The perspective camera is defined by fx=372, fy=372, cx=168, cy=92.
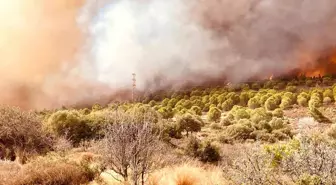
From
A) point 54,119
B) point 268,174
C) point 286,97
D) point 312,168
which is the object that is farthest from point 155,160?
point 286,97

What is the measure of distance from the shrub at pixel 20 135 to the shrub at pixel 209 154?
848 cm

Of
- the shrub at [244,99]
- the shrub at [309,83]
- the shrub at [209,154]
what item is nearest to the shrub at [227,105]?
the shrub at [244,99]

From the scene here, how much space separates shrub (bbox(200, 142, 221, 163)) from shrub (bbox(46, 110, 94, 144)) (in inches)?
420

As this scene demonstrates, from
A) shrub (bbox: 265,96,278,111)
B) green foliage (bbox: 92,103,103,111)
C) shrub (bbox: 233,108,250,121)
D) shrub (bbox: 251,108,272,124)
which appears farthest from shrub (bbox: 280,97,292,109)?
green foliage (bbox: 92,103,103,111)

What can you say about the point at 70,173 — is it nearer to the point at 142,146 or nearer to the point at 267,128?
the point at 142,146

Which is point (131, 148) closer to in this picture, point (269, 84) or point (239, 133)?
point (239, 133)

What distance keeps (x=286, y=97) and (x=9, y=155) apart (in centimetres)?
4787

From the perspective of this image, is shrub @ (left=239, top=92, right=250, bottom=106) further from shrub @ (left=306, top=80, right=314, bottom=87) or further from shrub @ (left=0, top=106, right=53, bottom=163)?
shrub @ (left=0, top=106, right=53, bottom=163)

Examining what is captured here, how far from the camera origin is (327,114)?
45312mm

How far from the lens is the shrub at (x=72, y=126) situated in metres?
27.6

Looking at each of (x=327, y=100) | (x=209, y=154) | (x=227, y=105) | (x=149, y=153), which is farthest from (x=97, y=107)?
(x=149, y=153)

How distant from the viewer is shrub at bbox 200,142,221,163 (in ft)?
68.3

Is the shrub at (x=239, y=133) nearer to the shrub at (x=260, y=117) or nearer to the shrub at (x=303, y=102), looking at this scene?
the shrub at (x=260, y=117)

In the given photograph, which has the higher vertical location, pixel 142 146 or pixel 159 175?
pixel 142 146
